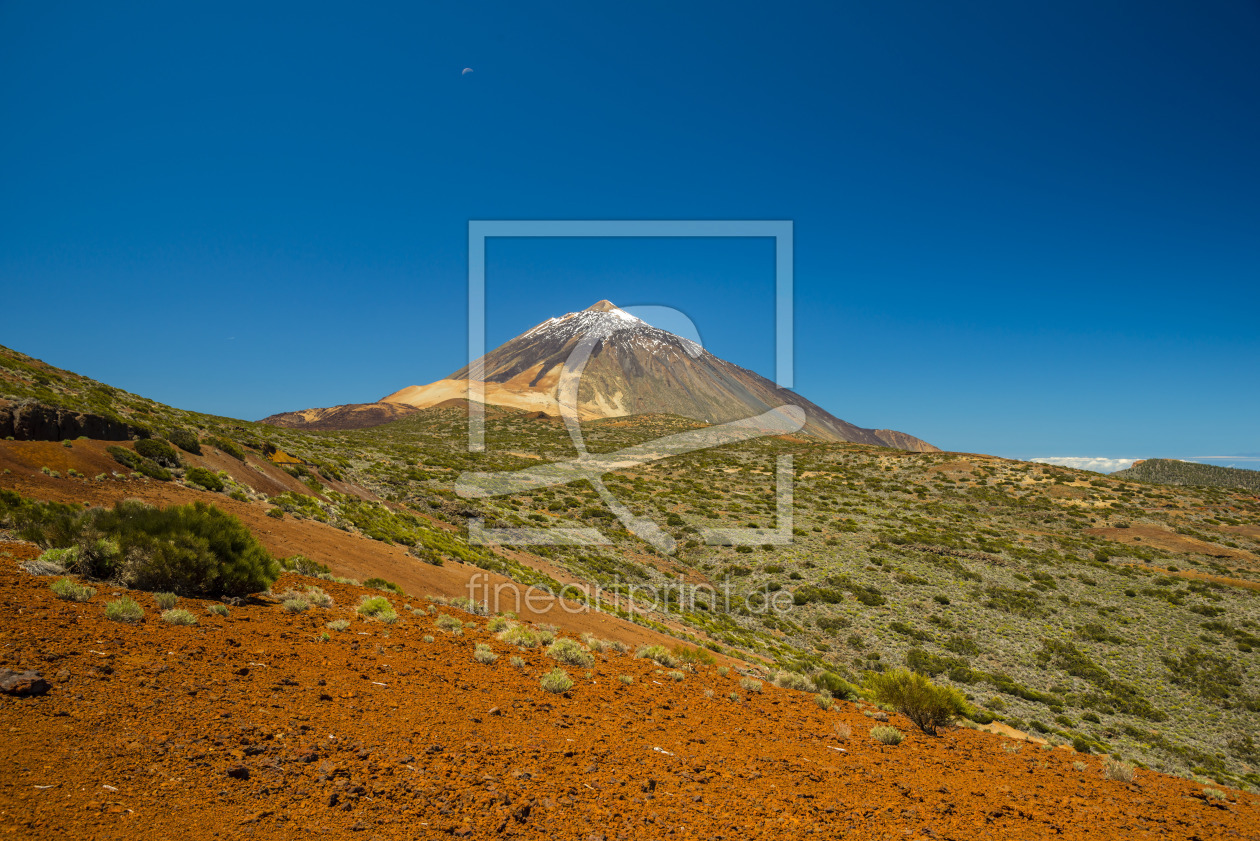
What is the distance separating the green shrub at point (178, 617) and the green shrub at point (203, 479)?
12105 mm

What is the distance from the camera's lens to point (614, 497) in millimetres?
41812

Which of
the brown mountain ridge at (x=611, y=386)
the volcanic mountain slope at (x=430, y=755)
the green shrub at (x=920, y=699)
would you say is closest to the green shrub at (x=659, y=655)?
the volcanic mountain slope at (x=430, y=755)

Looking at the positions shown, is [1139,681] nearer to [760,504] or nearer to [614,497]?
[760,504]

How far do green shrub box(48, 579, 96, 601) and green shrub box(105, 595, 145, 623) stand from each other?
0.33 meters

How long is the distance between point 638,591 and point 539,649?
49.6 feet

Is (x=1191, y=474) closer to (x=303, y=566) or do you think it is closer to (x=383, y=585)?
(x=383, y=585)

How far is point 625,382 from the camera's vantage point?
6314 inches

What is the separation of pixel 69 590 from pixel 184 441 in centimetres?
1666

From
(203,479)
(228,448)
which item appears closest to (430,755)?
(203,479)

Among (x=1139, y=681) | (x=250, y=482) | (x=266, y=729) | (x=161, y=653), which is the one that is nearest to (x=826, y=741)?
(x=266, y=729)

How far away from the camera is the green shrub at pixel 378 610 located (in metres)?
9.45

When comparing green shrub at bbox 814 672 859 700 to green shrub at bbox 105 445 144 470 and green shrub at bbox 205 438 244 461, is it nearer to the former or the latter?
green shrub at bbox 105 445 144 470

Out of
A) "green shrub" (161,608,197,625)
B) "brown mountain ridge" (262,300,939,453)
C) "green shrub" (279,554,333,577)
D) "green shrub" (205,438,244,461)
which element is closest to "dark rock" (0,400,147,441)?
"green shrub" (205,438,244,461)

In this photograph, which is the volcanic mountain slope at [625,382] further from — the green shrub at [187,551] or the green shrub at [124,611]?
the green shrub at [124,611]
